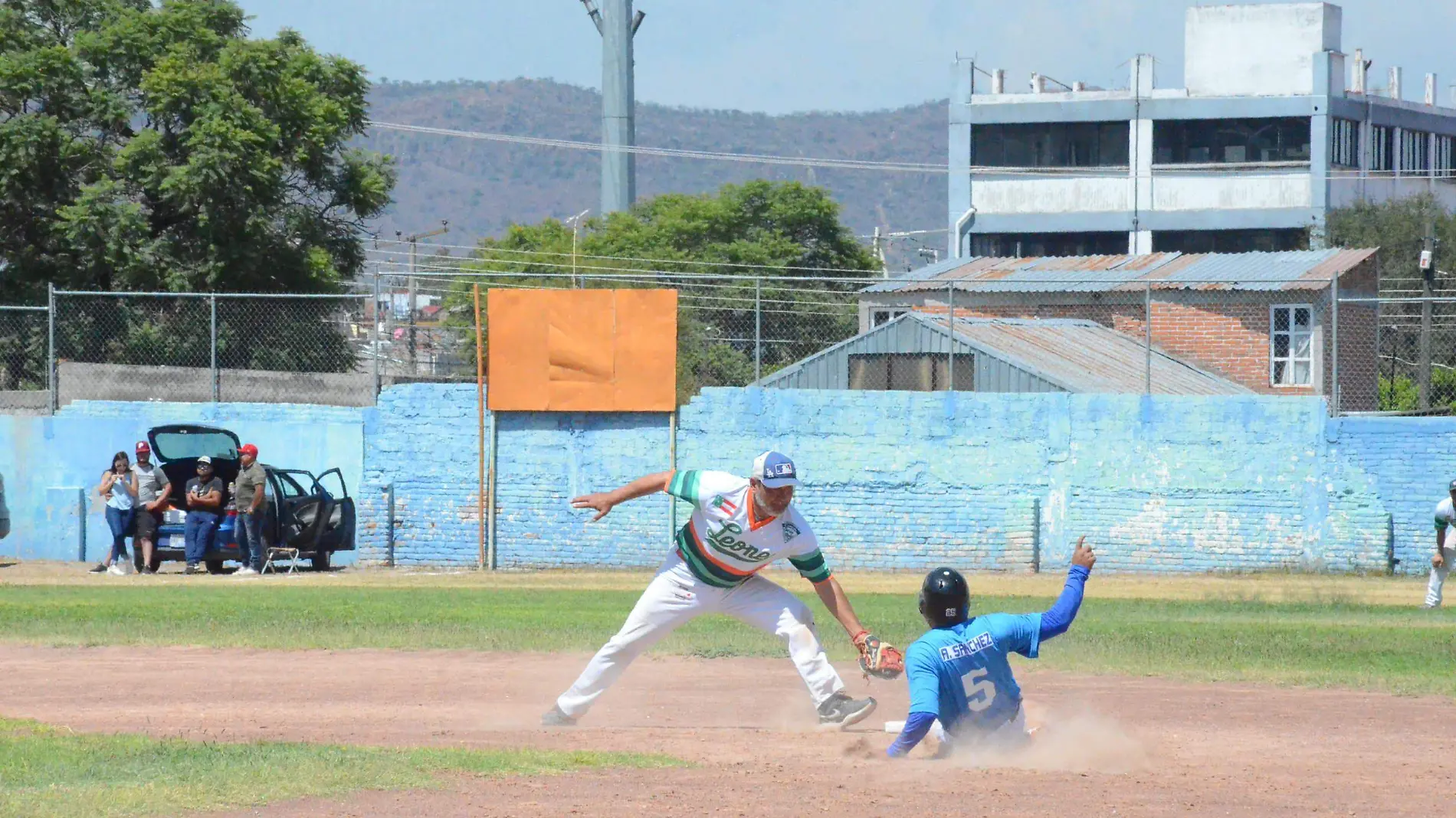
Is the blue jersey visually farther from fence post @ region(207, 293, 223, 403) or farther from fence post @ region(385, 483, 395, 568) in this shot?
fence post @ region(207, 293, 223, 403)

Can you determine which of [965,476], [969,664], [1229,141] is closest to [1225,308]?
[965,476]

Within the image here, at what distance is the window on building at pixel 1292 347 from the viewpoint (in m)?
31.4

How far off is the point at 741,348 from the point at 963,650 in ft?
63.6

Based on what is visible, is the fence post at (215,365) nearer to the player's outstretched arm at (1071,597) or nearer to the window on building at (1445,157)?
the player's outstretched arm at (1071,597)

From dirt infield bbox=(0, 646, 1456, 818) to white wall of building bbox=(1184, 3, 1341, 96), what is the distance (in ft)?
215

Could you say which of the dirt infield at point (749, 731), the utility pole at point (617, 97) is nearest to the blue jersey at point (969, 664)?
the dirt infield at point (749, 731)

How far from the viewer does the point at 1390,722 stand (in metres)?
9.86

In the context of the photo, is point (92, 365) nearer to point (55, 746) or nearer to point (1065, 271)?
point (55, 746)

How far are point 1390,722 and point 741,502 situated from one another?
411 cm

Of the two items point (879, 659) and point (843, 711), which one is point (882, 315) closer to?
point (843, 711)

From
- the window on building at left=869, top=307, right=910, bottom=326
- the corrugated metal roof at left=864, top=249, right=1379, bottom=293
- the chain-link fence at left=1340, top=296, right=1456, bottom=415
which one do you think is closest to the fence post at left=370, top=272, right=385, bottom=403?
the corrugated metal roof at left=864, top=249, right=1379, bottom=293

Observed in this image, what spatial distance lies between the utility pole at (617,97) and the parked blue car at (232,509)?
141 ft

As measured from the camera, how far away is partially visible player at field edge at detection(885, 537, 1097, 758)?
777 centimetres

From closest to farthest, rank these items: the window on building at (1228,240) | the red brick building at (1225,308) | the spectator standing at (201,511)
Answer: the spectator standing at (201,511) → the red brick building at (1225,308) → the window on building at (1228,240)
